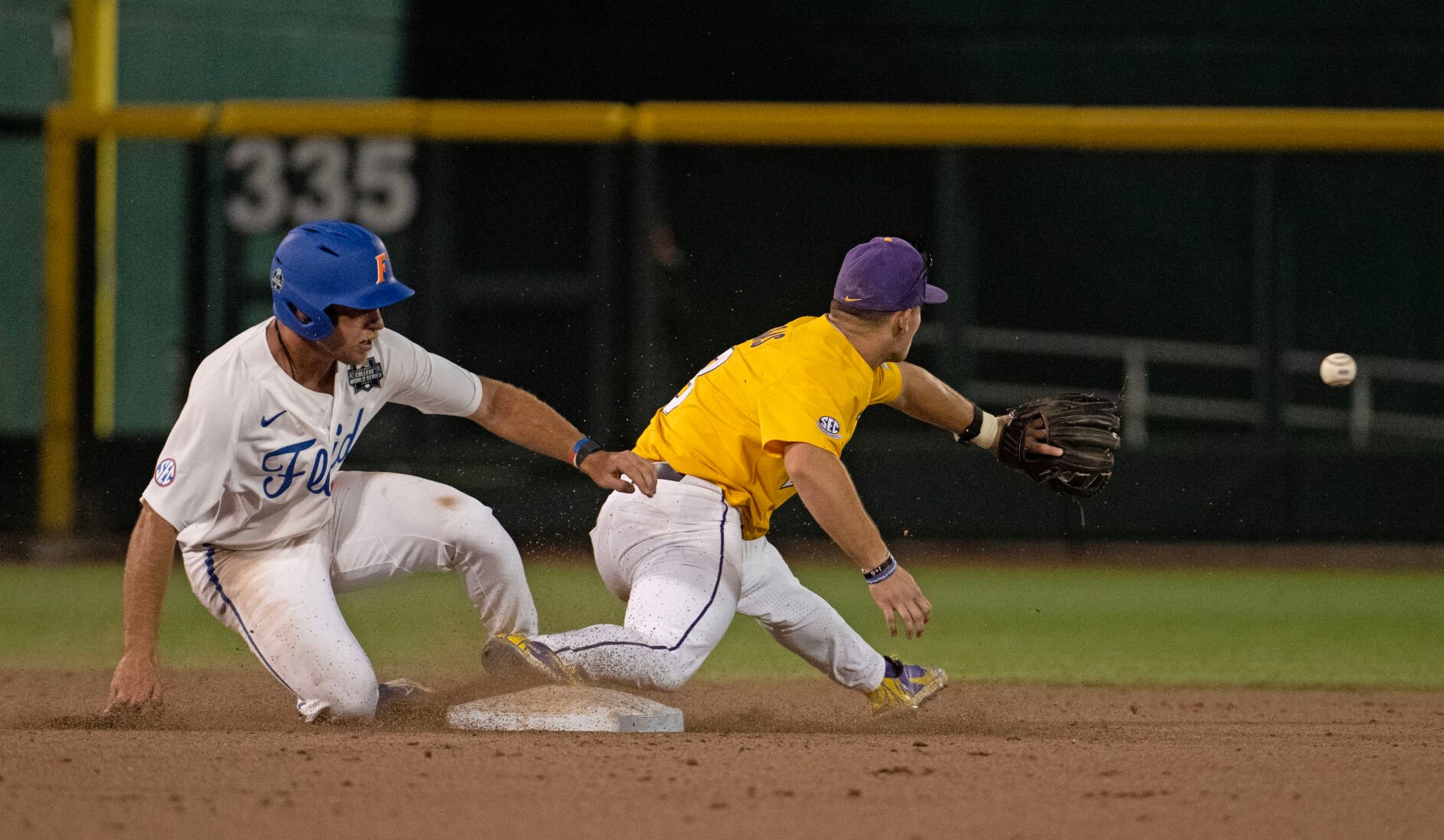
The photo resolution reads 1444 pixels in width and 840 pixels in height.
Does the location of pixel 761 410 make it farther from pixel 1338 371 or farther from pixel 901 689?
pixel 1338 371

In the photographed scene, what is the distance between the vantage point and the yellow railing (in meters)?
9.63

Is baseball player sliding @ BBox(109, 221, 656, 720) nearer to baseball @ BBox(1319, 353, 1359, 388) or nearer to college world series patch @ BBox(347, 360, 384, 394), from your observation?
college world series patch @ BBox(347, 360, 384, 394)

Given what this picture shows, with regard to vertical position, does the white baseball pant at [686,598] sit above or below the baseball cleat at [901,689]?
above

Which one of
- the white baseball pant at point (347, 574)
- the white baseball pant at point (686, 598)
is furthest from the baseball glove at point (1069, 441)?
the white baseball pant at point (347, 574)

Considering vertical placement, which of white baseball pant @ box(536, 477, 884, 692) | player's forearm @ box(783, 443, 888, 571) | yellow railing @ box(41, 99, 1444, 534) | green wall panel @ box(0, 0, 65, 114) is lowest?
white baseball pant @ box(536, 477, 884, 692)

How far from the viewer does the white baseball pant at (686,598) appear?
3932mm

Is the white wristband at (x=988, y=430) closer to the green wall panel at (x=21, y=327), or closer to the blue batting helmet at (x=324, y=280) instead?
the blue batting helmet at (x=324, y=280)

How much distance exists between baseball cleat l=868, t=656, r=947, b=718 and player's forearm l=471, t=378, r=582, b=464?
100 centimetres

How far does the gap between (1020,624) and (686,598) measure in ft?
10.8

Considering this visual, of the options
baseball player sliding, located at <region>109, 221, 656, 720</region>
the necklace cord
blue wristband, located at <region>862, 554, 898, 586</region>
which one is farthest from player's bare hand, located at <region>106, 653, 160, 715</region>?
blue wristband, located at <region>862, 554, 898, 586</region>

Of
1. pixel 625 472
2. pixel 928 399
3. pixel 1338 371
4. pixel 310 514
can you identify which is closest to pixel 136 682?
pixel 310 514

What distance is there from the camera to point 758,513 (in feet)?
14.1

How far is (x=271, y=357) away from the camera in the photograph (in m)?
4.07

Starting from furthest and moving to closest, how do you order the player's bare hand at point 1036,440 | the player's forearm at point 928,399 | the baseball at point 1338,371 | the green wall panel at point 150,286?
the green wall panel at point 150,286, the baseball at point 1338,371, the player's bare hand at point 1036,440, the player's forearm at point 928,399
